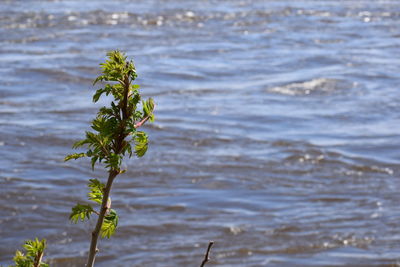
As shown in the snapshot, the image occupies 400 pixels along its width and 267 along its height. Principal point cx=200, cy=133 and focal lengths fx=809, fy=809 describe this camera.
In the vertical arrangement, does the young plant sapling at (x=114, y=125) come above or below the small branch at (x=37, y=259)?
above

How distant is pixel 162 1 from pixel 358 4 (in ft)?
13.4

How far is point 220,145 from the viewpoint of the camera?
22.3 ft

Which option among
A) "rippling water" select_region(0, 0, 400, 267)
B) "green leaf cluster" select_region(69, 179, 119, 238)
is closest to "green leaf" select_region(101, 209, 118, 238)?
"green leaf cluster" select_region(69, 179, 119, 238)

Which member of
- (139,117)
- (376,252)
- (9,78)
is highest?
(139,117)

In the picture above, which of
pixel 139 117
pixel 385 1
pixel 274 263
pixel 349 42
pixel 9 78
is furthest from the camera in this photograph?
pixel 385 1

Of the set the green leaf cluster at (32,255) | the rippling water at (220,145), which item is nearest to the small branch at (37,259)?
the green leaf cluster at (32,255)

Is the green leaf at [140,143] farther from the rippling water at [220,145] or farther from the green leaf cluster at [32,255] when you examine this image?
the rippling water at [220,145]

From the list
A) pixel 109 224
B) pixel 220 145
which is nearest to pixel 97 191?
pixel 109 224

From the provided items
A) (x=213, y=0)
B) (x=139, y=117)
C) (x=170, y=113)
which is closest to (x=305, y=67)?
(x=170, y=113)

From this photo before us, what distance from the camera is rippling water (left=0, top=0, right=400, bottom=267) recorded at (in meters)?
4.84

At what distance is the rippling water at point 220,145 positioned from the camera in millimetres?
4844

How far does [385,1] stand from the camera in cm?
1739

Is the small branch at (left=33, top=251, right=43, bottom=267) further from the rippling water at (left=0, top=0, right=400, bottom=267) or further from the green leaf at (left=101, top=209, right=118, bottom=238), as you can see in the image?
the rippling water at (left=0, top=0, right=400, bottom=267)

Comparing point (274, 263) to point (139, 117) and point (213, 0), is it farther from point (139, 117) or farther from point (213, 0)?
point (213, 0)
